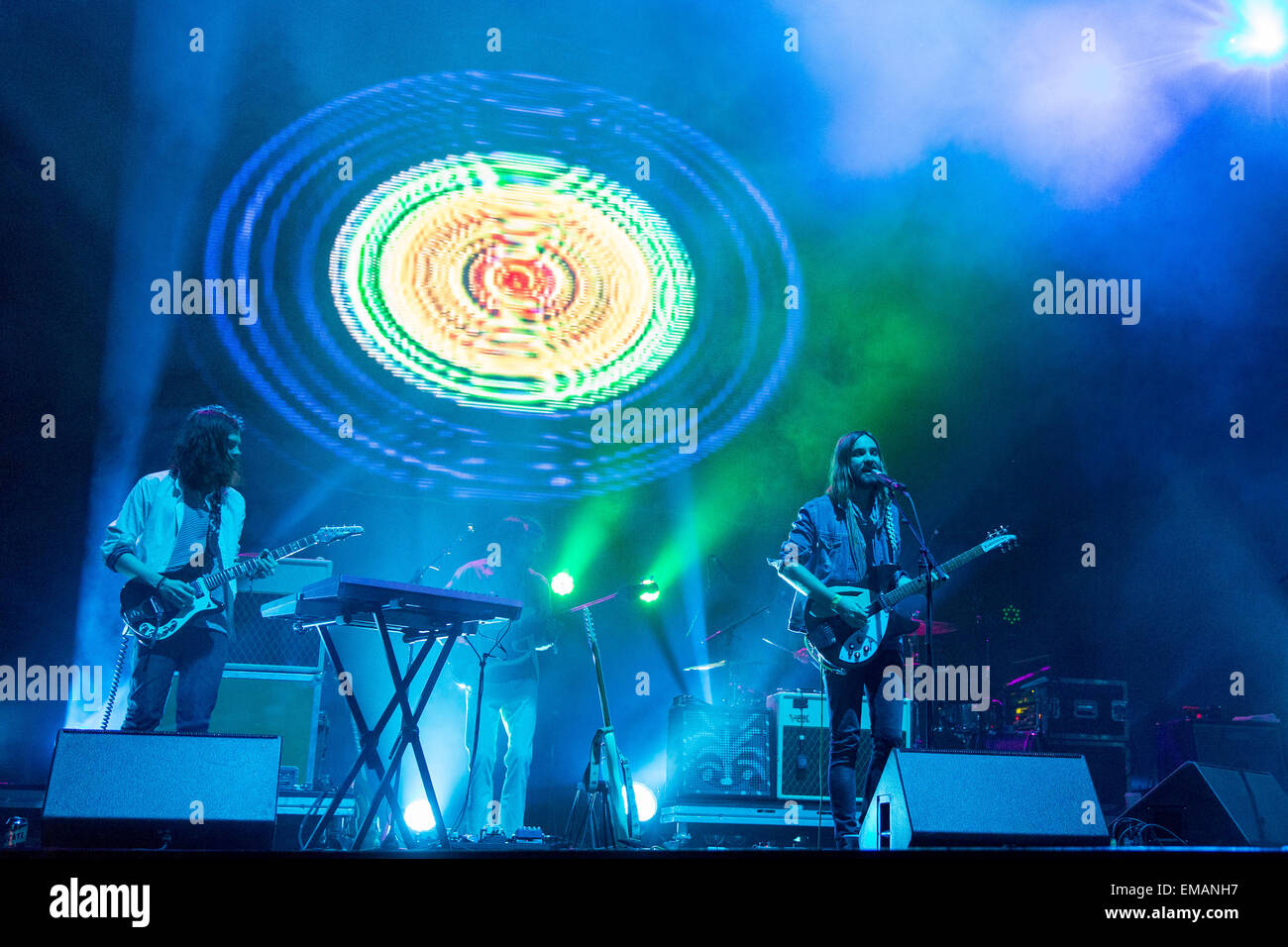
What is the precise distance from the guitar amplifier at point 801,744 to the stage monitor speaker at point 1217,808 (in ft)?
7.06

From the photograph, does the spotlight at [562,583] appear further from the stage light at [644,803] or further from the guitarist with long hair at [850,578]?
the guitarist with long hair at [850,578]

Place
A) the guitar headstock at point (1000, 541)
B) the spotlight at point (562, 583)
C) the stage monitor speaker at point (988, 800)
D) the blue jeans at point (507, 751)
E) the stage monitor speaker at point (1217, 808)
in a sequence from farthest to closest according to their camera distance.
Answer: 1. the spotlight at point (562, 583)
2. the blue jeans at point (507, 751)
3. the guitar headstock at point (1000, 541)
4. the stage monitor speaker at point (1217, 808)
5. the stage monitor speaker at point (988, 800)

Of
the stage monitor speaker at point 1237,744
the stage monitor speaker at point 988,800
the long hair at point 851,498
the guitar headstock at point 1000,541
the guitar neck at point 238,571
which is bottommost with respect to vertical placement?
the stage monitor speaker at point 1237,744

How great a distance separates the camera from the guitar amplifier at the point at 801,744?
19.8 ft

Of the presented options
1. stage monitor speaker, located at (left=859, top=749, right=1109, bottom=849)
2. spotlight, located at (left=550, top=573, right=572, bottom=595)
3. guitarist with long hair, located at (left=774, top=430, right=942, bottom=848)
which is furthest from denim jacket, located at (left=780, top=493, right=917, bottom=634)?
spotlight, located at (left=550, top=573, right=572, bottom=595)

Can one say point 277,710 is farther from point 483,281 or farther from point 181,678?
point 483,281

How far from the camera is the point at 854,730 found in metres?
4.07

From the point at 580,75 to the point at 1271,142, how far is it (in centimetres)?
453

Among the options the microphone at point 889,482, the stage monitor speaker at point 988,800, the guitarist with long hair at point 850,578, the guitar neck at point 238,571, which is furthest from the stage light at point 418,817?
the stage monitor speaker at point 988,800

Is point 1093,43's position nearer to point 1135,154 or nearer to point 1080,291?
point 1135,154

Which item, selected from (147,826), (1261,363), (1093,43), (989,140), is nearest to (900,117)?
(989,140)

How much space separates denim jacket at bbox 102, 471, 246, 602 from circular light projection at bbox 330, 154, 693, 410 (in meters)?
2.42

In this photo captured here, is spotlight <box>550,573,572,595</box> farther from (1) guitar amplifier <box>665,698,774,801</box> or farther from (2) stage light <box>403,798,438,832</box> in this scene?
(2) stage light <box>403,798,438,832</box>
